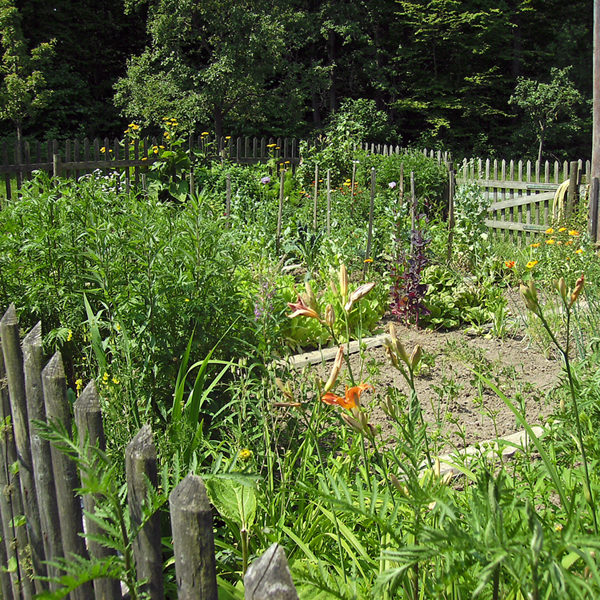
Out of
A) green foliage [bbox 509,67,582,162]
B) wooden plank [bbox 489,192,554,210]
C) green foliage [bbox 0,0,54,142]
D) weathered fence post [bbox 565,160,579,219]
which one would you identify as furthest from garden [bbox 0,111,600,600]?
green foliage [bbox 509,67,582,162]

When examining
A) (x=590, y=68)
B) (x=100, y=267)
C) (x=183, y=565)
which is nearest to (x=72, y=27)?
(x=590, y=68)

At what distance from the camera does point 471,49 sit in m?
24.2

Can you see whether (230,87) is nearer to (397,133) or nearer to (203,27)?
(203,27)

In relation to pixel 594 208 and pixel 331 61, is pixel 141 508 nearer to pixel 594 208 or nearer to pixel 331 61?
pixel 594 208

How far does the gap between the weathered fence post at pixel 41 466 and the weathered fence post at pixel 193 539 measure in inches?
30.3

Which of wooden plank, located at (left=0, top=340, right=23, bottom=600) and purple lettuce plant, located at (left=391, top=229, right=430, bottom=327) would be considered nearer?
wooden plank, located at (left=0, top=340, right=23, bottom=600)

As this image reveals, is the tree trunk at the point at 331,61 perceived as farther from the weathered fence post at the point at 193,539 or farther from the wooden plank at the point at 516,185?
the weathered fence post at the point at 193,539

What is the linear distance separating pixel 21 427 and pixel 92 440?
2.16 ft

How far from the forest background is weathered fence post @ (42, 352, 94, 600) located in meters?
15.6

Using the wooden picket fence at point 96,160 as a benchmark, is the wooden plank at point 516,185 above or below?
below

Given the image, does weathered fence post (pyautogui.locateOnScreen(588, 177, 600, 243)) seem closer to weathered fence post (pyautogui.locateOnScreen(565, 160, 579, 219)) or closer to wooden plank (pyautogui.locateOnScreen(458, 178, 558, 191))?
weathered fence post (pyautogui.locateOnScreen(565, 160, 579, 219))

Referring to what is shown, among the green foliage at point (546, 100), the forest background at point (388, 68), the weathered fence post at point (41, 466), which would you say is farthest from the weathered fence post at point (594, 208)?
the green foliage at point (546, 100)

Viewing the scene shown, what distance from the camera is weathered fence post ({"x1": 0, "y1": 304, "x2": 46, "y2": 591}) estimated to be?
189cm

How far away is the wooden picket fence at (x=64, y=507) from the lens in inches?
40.8
